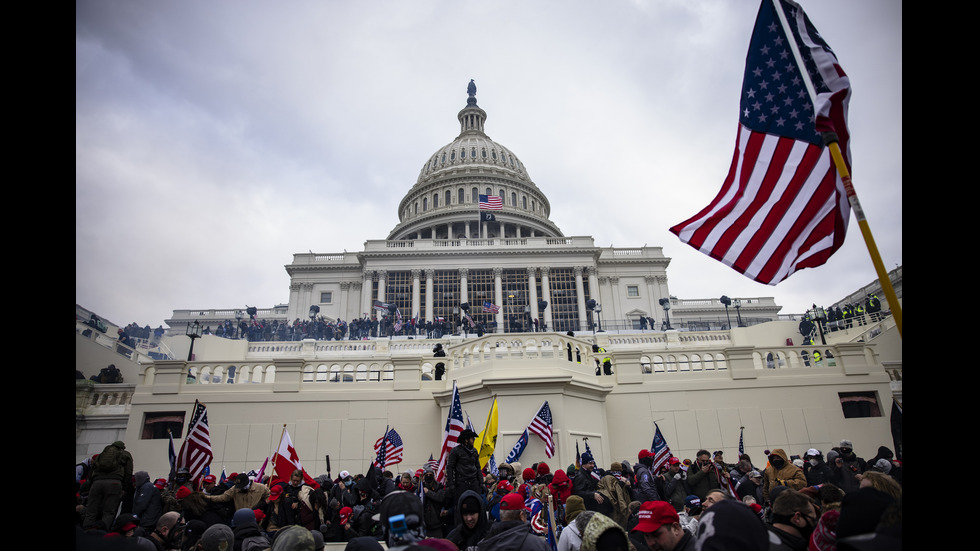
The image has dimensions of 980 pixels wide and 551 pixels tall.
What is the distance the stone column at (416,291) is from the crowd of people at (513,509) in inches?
1577

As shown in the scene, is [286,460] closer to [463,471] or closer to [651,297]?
[463,471]

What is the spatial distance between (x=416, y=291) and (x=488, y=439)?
4211cm

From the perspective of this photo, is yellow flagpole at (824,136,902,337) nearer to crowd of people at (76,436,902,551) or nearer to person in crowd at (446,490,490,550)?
crowd of people at (76,436,902,551)

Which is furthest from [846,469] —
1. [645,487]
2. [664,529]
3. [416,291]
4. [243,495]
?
[416,291]

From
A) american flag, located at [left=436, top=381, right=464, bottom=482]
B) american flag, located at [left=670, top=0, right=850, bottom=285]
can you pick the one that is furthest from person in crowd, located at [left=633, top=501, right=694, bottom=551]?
american flag, located at [left=436, top=381, right=464, bottom=482]

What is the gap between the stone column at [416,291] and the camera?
5156cm

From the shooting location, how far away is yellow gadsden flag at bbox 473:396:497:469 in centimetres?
1022

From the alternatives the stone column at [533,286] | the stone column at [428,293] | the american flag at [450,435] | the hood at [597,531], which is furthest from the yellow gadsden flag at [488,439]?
the stone column at [533,286]

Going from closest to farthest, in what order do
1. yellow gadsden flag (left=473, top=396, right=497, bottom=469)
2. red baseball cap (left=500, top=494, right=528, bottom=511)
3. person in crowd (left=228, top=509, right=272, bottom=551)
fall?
1. red baseball cap (left=500, top=494, right=528, bottom=511)
2. person in crowd (left=228, top=509, right=272, bottom=551)
3. yellow gadsden flag (left=473, top=396, right=497, bottom=469)

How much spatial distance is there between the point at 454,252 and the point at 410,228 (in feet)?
70.3

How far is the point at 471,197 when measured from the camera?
7719 cm
